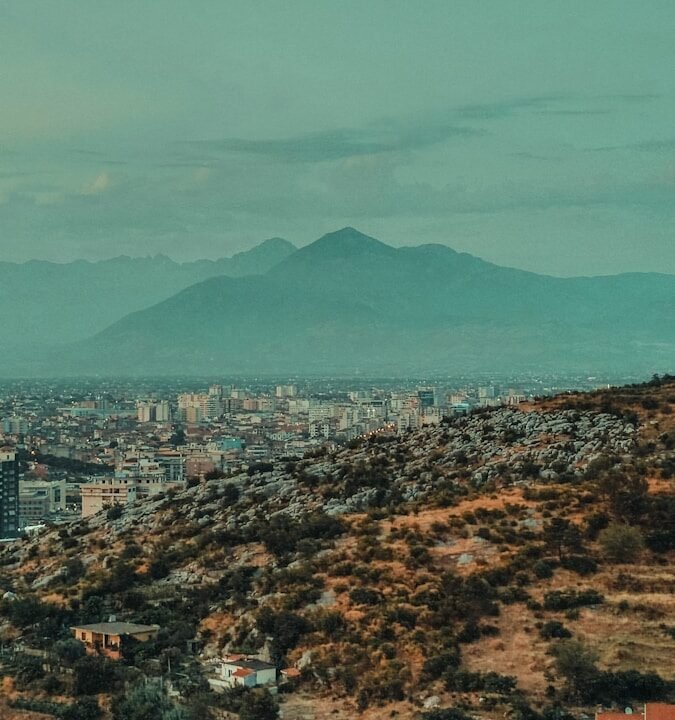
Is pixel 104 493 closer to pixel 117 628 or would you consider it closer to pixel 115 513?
pixel 115 513

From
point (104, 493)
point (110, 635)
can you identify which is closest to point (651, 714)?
point (110, 635)

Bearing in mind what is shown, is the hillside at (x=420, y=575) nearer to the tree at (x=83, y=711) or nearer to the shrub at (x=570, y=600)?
the shrub at (x=570, y=600)

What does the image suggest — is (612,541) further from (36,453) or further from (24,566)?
(36,453)

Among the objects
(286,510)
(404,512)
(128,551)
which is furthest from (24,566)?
(404,512)

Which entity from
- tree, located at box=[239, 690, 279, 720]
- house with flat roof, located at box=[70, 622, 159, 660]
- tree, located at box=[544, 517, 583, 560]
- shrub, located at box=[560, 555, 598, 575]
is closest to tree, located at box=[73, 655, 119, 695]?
house with flat roof, located at box=[70, 622, 159, 660]

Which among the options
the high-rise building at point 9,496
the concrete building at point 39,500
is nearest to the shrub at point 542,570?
the high-rise building at point 9,496

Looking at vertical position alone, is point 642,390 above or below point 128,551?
above

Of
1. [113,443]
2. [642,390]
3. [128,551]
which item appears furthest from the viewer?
[113,443]
